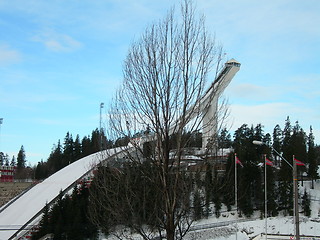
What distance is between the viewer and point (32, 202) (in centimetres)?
3138

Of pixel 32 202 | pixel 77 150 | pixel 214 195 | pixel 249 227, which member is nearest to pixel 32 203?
pixel 32 202

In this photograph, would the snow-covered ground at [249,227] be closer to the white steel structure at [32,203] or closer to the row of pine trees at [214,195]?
the row of pine trees at [214,195]

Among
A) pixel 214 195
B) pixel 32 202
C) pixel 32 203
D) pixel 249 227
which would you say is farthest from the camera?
pixel 249 227

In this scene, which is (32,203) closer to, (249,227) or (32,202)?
(32,202)

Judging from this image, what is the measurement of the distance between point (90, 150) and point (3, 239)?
168 feet

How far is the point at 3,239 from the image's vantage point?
2470 cm

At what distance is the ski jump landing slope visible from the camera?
87.8ft

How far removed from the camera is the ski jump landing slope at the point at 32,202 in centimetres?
2677

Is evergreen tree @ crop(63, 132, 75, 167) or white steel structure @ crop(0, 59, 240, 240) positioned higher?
evergreen tree @ crop(63, 132, 75, 167)

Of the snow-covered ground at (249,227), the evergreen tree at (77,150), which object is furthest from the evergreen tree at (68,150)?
the snow-covered ground at (249,227)

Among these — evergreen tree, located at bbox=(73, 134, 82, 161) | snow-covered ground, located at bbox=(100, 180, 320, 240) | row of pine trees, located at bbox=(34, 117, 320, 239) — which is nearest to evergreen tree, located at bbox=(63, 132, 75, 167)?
evergreen tree, located at bbox=(73, 134, 82, 161)

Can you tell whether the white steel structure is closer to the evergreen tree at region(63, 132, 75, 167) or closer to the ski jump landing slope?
the ski jump landing slope

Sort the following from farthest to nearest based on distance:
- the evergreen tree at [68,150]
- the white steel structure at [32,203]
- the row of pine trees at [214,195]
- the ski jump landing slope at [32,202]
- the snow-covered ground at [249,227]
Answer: the evergreen tree at [68,150], the snow-covered ground at [249,227], the ski jump landing slope at [32,202], the white steel structure at [32,203], the row of pine trees at [214,195]

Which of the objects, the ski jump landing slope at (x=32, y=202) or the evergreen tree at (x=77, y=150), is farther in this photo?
the evergreen tree at (x=77, y=150)
